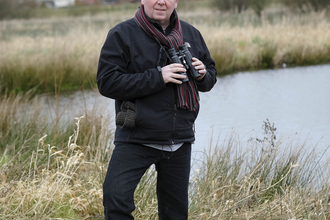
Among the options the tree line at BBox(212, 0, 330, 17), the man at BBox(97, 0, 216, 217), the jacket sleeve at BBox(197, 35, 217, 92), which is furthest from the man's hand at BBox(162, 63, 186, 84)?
the tree line at BBox(212, 0, 330, 17)

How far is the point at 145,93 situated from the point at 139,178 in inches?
16.4

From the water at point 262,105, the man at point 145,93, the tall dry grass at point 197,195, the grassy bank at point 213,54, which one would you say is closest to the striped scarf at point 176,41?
the man at point 145,93

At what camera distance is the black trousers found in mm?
2045

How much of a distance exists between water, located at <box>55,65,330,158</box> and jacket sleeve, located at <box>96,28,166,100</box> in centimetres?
296

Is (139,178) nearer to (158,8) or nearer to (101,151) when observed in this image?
(158,8)

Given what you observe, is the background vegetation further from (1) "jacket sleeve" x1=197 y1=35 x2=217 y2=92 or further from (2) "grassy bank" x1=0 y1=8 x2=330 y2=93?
(1) "jacket sleeve" x1=197 y1=35 x2=217 y2=92

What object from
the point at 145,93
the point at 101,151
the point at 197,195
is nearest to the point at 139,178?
the point at 145,93

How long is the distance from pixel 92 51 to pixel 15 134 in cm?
561

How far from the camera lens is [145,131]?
6.81 ft

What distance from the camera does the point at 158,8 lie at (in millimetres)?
2092

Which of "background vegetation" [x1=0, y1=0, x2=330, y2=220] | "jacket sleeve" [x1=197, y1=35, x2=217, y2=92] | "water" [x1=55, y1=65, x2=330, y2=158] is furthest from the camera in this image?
"water" [x1=55, y1=65, x2=330, y2=158]

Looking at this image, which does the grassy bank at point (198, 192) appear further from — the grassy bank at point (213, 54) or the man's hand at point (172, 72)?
the grassy bank at point (213, 54)

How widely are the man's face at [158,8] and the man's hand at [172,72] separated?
24cm

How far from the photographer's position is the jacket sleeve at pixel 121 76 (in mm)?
2015
